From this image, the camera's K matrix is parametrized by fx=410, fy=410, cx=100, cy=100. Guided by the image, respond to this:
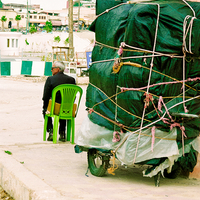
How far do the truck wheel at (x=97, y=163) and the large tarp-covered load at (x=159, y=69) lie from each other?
0.56 m

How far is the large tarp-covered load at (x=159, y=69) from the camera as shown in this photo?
4535mm

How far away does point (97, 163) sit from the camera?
573 centimetres

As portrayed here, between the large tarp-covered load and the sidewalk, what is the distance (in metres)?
0.59

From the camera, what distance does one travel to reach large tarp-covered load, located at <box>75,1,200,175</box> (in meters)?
4.54

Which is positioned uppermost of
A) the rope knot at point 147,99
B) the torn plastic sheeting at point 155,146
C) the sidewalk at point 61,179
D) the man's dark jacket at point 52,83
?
the rope knot at point 147,99

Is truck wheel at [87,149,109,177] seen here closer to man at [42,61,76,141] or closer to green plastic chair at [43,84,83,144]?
green plastic chair at [43,84,83,144]

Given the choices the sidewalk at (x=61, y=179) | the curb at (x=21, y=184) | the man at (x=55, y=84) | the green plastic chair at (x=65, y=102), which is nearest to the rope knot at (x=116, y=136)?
the sidewalk at (x=61, y=179)

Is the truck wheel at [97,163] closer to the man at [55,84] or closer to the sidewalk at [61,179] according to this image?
the sidewalk at [61,179]

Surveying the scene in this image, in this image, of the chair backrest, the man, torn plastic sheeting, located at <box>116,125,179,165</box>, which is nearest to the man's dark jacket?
the man

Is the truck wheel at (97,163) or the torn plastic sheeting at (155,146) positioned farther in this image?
the truck wheel at (97,163)

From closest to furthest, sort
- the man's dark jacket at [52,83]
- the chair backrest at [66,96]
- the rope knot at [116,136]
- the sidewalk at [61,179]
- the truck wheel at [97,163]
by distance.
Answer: the sidewalk at [61,179]
the rope knot at [116,136]
the truck wheel at [97,163]
the chair backrest at [66,96]
the man's dark jacket at [52,83]

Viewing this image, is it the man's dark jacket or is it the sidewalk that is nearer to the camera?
the sidewalk

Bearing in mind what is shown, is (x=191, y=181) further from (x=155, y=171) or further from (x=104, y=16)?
(x=104, y=16)

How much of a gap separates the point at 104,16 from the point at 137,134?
1.66 m
